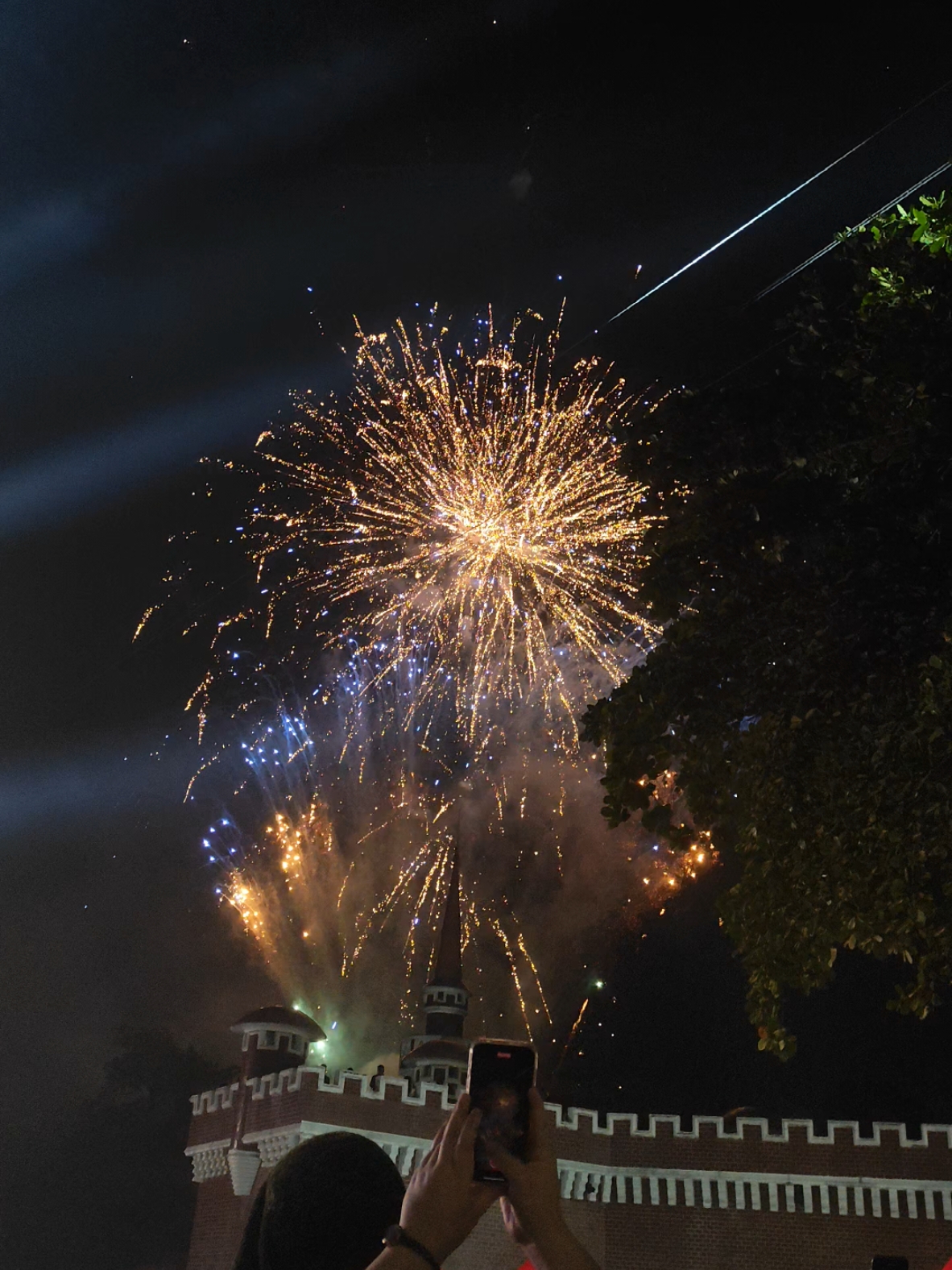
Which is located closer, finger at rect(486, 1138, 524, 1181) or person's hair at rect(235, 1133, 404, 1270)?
finger at rect(486, 1138, 524, 1181)

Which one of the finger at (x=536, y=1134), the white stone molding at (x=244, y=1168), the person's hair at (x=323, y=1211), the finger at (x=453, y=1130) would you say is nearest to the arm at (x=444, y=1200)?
the finger at (x=453, y=1130)

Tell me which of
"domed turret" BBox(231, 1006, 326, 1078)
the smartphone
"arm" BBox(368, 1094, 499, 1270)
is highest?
"domed turret" BBox(231, 1006, 326, 1078)

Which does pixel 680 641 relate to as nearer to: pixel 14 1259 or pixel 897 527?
pixel 897 527

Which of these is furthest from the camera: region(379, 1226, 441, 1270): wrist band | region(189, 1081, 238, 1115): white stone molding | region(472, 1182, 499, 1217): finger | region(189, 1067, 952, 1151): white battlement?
region(189, 1081, 238, 1115): white stone molding

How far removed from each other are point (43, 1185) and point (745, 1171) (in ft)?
135

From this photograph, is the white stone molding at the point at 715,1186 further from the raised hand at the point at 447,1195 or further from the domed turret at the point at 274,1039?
the raised hand at the point at 447,1195

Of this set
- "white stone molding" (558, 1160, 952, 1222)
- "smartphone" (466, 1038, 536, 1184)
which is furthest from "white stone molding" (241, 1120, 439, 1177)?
"smartphone" (466, 1038, 536, 1184)

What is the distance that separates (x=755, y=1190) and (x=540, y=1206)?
27734 millimetres

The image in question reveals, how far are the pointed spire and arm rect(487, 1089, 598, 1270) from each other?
4084cm

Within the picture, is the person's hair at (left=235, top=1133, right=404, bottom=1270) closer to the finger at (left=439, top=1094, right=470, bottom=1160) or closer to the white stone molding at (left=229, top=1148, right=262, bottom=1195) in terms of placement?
the finger at (left=439, top=1094, right=470, bottom=1160)

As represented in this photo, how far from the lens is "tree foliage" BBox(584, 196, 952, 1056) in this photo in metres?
9.45

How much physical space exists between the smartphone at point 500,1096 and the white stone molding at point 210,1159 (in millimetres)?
30557

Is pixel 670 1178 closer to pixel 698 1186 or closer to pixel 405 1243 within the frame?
pixel 698 1186

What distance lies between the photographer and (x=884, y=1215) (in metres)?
26.0
